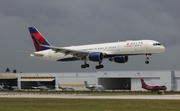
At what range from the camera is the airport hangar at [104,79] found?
445 feet

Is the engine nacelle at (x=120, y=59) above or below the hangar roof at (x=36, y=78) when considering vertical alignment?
above

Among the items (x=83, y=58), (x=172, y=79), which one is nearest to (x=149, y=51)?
(x=83, y=58)

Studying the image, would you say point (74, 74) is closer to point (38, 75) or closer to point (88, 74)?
point (88, 74)

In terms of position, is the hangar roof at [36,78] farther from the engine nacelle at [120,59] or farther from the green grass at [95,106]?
the green grass at [95,106]

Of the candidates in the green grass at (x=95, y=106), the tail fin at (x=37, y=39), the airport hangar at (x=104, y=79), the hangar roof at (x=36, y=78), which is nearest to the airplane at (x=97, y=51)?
the tail fin at (x=37, y=39)

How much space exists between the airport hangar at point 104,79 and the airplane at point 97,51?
49499 millimetres

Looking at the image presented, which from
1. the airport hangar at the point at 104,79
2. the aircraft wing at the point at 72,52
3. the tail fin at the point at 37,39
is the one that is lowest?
the airport hangar at the point at 104,79

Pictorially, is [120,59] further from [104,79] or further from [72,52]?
[104,79]

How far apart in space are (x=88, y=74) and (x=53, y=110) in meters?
107

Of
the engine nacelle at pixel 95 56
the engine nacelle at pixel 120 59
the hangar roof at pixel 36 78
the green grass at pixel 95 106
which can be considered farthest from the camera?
the hangar roof at pixel 36 78

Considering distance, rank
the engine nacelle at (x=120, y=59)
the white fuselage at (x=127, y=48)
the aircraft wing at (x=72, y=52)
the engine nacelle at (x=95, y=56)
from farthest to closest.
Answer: the engine nacelle at (x=120, y=59), the aircraft wing at (x=72, y=52), the engine nacelle at (x=95, y=56), the white fuselage at (x=127, y=48)

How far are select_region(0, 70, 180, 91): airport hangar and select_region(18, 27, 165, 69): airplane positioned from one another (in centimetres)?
4950

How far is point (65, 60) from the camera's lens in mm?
92812

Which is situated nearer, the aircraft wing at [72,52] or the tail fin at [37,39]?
the aircraft wing at [72,52]
